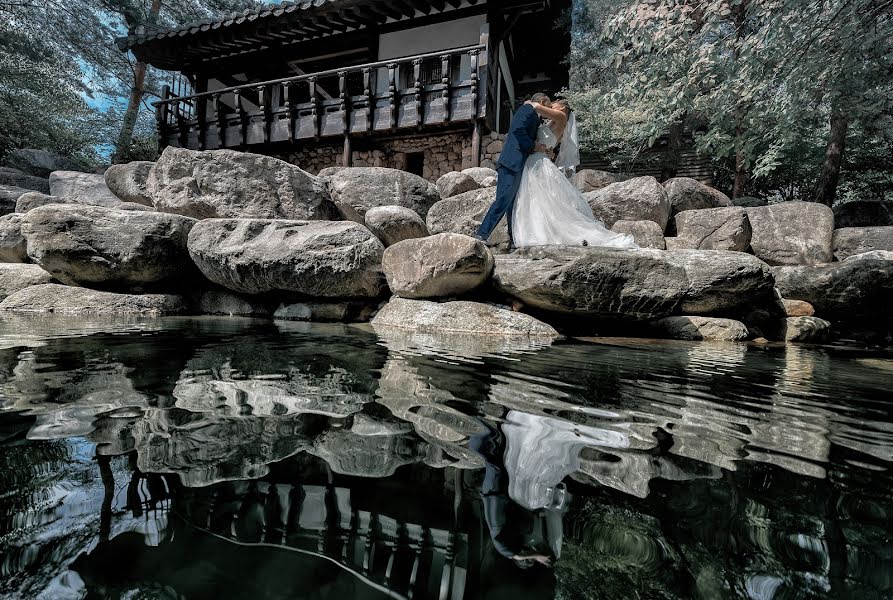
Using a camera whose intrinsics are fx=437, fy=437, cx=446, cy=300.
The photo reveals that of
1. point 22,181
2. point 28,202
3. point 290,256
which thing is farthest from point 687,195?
point 22,181

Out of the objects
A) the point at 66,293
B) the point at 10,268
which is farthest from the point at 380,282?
the point at 10,268

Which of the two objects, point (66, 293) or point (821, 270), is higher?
point (821, 270)

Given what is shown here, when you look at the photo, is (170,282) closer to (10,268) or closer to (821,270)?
(10,268)

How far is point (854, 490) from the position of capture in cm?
90

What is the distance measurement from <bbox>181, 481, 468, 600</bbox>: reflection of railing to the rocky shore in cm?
326

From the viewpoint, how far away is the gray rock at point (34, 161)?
1207cm

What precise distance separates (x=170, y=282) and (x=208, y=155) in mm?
2200

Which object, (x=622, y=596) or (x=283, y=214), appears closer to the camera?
(x=622, y=596)

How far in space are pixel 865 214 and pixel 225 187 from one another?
35.5ft

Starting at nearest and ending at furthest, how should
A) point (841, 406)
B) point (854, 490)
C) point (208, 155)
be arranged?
1. point (854, 490)
2. point (841, 406)
3. point (208, 155)

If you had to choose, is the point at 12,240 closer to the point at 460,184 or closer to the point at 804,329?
the point at 460,184

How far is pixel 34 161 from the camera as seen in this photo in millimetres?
12359

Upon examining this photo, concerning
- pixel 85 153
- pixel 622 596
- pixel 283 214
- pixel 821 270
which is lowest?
pixel 622 596

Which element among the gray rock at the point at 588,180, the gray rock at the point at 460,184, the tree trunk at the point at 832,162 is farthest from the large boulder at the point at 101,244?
the tree trunk at the point at 832,162
